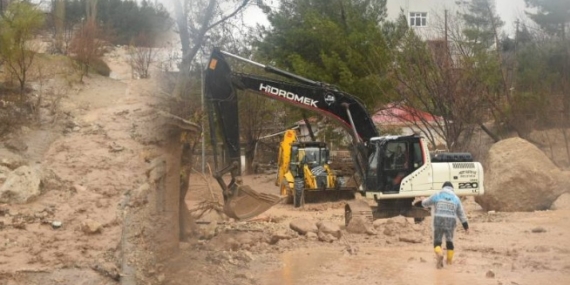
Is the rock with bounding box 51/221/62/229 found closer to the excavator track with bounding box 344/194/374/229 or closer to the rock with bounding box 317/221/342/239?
the rock with bounding box 317/221/342/239

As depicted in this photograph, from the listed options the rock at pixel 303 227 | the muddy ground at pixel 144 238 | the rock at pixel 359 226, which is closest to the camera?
the muddy ground at pixel 144 238

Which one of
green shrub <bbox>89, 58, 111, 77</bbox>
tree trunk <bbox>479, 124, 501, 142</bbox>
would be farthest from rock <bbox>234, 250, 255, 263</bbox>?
tree trunk <bbox>479, 124, 501, 142</bbox>

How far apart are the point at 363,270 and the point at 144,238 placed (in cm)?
366

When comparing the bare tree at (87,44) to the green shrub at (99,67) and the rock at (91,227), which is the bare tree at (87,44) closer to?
the green shrub at (99,67)

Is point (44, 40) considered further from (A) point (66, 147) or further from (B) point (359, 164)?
(B) point (359, 164)

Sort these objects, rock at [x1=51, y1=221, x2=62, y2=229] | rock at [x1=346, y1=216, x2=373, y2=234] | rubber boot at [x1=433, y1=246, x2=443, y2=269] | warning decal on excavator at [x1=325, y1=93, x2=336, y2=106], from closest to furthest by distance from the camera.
Answer: rock at [x1=51, y1=221, x2=62, y2=229] → rubber boot at [x1=433, y1=246, x2=443, y2=269] → rock at [x1=346, y1=216, x2=373, y2=234] → warning decal on excavator at [x1=325, y1=93, x2=336, y2=106]

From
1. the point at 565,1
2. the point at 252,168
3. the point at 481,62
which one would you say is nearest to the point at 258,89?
the point at 565,1

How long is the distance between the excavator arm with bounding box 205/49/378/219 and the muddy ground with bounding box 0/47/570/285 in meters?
0.55

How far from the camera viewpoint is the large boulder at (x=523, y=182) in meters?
18.9

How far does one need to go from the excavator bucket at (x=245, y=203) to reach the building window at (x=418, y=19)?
78.4ft

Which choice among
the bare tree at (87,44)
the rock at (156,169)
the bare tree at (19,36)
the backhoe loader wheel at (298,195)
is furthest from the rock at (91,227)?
the backhoe loader wheel at (298,195)

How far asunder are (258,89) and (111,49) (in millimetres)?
4774

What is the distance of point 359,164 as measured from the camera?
17.4m

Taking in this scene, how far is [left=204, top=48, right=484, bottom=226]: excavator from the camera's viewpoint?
15930 mm
